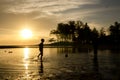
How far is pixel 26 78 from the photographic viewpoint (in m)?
17.1

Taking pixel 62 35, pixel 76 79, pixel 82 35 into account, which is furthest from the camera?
pixel 62 35

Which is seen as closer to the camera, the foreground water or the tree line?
the foreground water

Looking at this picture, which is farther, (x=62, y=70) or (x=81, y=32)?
(x=81, y=32)

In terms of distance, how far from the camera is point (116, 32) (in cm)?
12769

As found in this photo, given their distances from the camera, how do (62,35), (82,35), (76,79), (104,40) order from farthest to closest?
(62,35) → (82,35) → (104,40) → (76,79)

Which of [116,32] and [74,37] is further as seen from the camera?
[74,37]

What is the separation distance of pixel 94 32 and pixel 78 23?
9.81 meters

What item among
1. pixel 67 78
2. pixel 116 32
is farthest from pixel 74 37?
pixel 67 78

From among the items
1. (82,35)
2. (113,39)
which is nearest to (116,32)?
(113,39)

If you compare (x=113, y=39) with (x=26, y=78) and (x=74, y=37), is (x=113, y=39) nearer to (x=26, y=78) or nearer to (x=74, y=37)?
(x=74, y=37)

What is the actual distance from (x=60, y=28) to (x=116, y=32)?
31.3 meters

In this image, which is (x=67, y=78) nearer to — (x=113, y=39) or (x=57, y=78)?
(x=57, y=78)

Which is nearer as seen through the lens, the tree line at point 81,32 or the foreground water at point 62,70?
the foreground water at point 62,70

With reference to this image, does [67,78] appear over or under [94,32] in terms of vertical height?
under
